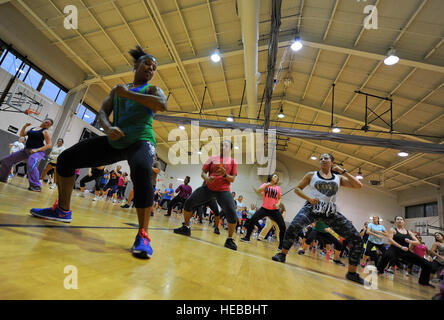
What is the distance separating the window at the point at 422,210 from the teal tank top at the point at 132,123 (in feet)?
67.2

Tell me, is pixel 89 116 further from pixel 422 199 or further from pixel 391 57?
pixel 422 199

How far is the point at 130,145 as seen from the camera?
1602 mm

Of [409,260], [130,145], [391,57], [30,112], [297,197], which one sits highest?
[391,57]

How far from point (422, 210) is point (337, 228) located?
63.6 ft

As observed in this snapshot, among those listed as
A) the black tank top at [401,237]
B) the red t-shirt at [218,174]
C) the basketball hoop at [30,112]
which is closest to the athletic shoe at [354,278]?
the red t-shirt at [218,174]

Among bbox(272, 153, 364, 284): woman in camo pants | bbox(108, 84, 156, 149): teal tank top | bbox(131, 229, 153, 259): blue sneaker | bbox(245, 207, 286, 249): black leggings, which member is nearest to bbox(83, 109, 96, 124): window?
bbox(245, 207, 286, 249): black leggings

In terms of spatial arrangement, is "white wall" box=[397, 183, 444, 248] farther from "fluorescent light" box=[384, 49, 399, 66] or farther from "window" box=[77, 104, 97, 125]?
"window" box=[77, 104, 97, 125]

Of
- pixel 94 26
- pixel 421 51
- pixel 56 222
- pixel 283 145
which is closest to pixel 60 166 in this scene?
pixel 56 222

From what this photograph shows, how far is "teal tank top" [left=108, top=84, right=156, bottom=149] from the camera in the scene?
158 cm

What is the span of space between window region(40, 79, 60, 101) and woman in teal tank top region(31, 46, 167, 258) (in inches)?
457

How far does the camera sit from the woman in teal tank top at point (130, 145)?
4.91 feet

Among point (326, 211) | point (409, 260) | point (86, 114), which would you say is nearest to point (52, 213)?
point (326, 211)
